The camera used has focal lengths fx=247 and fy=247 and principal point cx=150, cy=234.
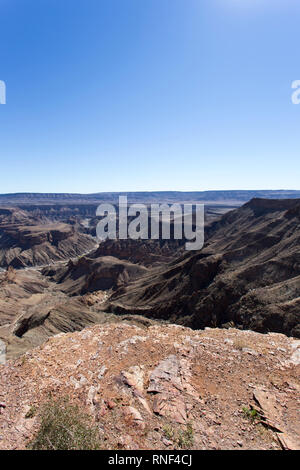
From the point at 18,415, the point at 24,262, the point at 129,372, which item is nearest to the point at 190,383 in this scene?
the point at 129,372

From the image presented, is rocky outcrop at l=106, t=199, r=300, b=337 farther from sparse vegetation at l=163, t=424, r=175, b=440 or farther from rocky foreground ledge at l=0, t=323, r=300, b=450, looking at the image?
sparse vegetation at l=163, t=424, r=175, b=440

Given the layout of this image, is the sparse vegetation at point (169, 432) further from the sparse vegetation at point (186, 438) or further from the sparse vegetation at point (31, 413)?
the sparse vegetation at point (31, 413)

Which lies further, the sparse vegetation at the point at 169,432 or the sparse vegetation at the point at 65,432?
the sparse vegetation at the point at 169,432

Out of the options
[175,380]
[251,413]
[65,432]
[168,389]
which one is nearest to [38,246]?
[175,380]

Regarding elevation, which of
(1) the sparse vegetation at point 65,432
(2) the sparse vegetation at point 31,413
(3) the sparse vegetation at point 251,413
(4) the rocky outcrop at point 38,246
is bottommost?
(4) the rocky outcrop at point 38,246

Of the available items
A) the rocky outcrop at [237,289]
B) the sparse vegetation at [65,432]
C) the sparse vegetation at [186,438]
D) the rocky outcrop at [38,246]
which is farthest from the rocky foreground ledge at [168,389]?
the rocky outcrop at [38,246]

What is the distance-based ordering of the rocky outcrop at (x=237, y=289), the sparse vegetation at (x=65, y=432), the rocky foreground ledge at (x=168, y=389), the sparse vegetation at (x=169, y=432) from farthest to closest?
the rocky outcrop at (x=237, y=289) → the rocky foreground ledge at (x=168, y=389) → the sparse vegetation at (x=169, y=432) → the sparse vegetation at (x=65, y=432)

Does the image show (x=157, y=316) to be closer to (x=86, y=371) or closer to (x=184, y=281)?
(x=184, y=281)
